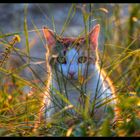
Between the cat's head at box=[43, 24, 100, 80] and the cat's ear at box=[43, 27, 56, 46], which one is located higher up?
the cat's ear at box=[43, 27, 56, 46]

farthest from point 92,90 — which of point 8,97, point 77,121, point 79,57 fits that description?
point 77,121

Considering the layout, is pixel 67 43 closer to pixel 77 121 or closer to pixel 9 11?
pixel 77 121

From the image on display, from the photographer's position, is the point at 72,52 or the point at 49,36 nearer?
the point at 49,36

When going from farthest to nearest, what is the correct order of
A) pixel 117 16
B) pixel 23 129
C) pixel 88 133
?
1. pixel 117 16
2. pixel 23 129
3. pixel 88 133

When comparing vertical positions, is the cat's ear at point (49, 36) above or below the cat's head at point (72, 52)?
above

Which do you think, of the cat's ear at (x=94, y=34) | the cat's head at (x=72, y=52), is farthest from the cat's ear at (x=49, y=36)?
the cat's ear at (x=94, y=34)

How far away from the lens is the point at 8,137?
2.76 metres

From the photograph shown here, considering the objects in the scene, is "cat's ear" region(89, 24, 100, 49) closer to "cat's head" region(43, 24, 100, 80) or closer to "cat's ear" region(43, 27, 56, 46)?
"cat's head" region(43, 24, 100, 80)

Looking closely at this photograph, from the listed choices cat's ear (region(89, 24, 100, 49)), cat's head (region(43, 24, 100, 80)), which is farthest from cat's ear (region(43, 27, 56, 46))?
cat's ear (region(89, 24, 100, 49))

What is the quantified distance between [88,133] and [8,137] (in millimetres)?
417

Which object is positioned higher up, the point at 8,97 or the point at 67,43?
the point at 67,43

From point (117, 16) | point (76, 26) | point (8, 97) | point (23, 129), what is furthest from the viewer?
point (76, 26)

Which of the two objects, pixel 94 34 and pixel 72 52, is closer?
pixel 94 34

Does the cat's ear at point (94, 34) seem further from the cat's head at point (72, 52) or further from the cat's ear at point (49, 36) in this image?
the cat's ear at point (49, 36)
